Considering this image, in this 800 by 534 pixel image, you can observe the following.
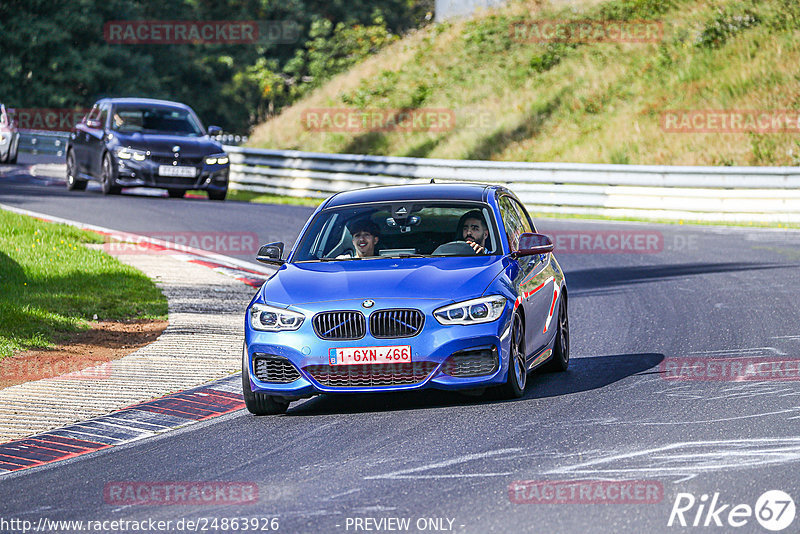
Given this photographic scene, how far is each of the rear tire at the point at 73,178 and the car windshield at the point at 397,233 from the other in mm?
20253

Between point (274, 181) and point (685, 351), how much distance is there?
22.0m

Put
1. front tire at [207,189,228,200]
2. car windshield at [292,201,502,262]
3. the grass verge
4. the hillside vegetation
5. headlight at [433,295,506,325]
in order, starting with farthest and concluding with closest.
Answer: the hillside vegetation, front tire at [207,189,228,200], the grass verge, car windshield at [292,201,502,262], headlight at [433,295,506,325]

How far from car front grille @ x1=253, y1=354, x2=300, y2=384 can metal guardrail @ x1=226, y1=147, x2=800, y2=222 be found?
1675 cm

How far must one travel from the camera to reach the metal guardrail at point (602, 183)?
2441cm

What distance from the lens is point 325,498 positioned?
664 centimetres

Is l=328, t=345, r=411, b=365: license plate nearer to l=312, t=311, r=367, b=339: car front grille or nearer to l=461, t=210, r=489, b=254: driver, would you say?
l=312, t=311, r=367, b=339: car front grille

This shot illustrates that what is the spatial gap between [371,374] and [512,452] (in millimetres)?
1496

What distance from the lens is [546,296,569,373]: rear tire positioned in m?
10.5

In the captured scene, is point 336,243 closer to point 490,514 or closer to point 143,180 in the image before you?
point 490,514

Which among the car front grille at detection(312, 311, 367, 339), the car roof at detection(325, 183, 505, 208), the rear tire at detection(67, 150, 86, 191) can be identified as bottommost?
the rear tire at detection(67, 150, 86, 191)

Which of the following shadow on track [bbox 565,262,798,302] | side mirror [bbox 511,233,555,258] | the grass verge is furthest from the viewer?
shadow on track [bbox 565,262,798,302]

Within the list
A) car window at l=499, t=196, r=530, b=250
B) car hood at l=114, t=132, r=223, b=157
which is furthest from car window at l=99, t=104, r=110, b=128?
car window at l=499, t=196, r=530, b=250

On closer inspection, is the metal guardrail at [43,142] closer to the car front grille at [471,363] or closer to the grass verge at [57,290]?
the grass verge at [57,290]

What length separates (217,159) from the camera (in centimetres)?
2717
